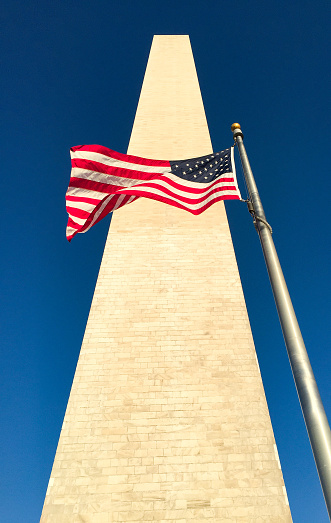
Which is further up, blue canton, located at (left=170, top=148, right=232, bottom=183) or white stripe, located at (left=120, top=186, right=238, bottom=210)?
blue canton, located at (left=170, top=148, right=232, bottom=183)

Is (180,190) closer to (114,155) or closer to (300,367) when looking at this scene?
(114,155)

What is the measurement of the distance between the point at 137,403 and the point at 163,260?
11.6 ft

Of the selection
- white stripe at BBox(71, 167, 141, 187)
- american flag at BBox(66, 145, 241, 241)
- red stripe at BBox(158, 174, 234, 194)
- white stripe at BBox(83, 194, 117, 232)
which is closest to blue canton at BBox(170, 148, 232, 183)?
american flag at BBox(66, 145, 241, 241)

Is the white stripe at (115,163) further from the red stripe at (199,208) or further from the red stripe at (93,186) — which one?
the red stripe at (199,208)

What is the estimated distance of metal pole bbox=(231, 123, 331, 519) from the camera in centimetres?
292

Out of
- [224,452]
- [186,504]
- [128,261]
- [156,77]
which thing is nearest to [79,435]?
[186,504]

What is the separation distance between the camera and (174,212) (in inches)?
416

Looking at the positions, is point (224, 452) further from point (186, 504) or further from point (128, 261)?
point (128, 261)

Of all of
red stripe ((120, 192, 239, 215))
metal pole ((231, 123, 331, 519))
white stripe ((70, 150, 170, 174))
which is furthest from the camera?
white stripe ((70, 150, 170, 174))

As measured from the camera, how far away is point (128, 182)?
6.02 metres

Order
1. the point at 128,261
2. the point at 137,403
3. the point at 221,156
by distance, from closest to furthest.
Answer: the point at 221,156, the point at 137,403, the point at 128,261

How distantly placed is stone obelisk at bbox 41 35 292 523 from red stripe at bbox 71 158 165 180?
10.3ft

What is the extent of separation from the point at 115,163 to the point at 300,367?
163 inches

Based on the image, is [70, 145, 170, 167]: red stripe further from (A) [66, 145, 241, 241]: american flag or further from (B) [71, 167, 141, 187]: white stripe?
(B) [71, 167, 141, 187]: white stripe
